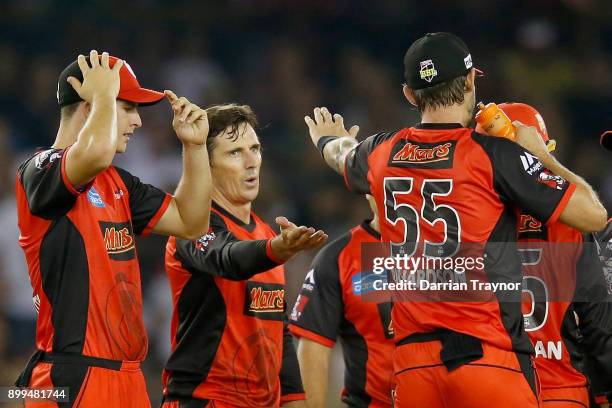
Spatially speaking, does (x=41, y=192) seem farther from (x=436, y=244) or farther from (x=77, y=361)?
(x=436, y=244)

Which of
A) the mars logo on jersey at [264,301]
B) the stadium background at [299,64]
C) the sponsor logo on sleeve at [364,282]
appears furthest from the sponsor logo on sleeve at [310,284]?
the stadium background at [299,64]

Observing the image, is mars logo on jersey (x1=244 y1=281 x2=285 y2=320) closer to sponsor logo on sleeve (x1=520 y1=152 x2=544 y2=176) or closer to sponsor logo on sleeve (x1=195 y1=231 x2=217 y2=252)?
sponsor logo on sleeve (x1=195 y1=231 x2=217 y2=252)

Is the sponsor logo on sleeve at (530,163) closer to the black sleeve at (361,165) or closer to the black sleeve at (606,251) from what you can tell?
the black sleeve at (361,165)

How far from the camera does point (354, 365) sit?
18.4ft

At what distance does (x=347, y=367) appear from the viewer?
5.68 meters

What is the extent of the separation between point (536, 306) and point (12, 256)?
5.05 m

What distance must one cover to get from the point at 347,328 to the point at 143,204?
1476 mm

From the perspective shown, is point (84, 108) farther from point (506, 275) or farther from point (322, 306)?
point (506, 275)

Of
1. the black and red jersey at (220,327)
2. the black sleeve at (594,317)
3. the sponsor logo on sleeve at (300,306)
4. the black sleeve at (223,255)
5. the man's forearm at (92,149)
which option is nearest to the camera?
the man's forearm at (92,149)

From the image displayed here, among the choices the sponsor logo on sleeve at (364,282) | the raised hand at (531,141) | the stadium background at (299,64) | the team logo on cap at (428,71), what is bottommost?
the sponsor logo on sleeve at (364,282)

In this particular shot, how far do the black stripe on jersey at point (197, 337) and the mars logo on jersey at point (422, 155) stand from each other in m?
1.15

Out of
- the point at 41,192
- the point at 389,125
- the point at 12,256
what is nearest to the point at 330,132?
the point at 41,192

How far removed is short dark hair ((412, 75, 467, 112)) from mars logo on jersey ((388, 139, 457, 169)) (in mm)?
193

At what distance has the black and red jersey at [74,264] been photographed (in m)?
4.29
